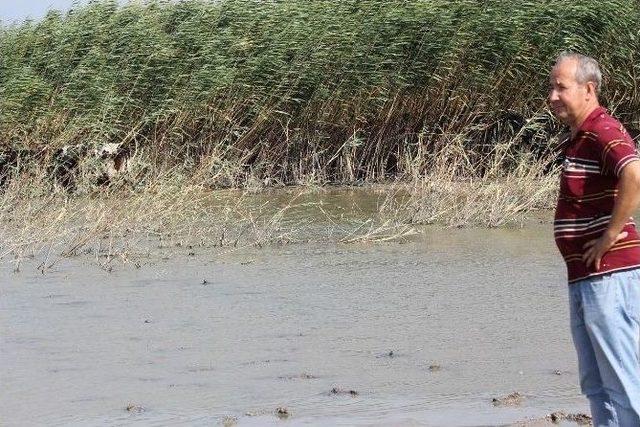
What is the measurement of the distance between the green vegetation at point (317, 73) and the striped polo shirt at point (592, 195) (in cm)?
1424

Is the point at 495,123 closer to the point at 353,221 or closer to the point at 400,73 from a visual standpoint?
the point at 400,73

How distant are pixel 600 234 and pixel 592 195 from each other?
141 millimetres

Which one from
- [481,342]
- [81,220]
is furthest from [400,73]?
[481,342]

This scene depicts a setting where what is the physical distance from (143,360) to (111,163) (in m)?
10.2

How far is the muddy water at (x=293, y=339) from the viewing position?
613cm

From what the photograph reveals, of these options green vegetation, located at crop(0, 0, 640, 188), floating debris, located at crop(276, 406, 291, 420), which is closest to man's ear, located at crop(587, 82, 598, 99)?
floating debris, located at crop(276, 406, 291, 420)

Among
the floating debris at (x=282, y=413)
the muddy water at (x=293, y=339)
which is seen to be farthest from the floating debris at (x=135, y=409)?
the floating debris at (x=282, y=413)

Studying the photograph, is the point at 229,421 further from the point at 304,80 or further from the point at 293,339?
the point at 304,80

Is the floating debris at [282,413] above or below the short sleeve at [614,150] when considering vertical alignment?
below

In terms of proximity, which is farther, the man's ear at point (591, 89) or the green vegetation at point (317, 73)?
the green vegetation at point (317, 73)

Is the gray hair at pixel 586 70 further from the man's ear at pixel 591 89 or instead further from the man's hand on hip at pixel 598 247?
the man's hand on hip at pixel 598 247

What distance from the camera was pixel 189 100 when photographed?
19.1 meters

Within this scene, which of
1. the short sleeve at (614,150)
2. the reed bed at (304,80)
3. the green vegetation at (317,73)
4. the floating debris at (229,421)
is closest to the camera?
the short sleeve at (614,150)

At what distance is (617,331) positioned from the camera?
14.2 feet
